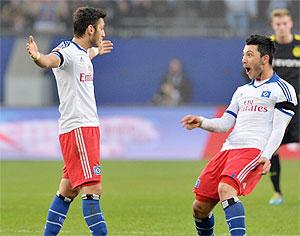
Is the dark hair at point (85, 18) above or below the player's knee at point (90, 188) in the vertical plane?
above

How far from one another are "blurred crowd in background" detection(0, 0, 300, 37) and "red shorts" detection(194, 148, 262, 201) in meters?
16.9

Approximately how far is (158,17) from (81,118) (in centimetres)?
1733

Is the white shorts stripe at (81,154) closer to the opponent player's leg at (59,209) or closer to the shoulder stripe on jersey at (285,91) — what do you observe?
the opponent player's leg at (59,209)

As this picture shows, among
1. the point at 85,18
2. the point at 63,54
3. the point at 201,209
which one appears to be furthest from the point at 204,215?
the point at 85,18

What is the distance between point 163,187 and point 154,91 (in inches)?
399

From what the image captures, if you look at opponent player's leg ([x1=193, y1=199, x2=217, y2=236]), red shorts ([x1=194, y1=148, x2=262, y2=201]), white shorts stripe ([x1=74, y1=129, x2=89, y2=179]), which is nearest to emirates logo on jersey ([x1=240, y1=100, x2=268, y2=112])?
red shorts ([x1=194, y1=148, x2=262, y2=201])

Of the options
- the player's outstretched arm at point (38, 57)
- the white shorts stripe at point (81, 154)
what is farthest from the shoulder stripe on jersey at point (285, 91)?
the player's outstretched arm at point (38, 57)

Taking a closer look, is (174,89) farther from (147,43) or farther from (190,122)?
(190,122)

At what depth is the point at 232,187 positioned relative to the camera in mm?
8469

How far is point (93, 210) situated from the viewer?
8.48 m

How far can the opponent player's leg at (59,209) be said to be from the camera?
8891mm

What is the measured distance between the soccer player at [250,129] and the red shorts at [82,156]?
97cm

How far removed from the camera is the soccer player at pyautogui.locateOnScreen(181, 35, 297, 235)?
8.55m

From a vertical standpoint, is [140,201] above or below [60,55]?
below
